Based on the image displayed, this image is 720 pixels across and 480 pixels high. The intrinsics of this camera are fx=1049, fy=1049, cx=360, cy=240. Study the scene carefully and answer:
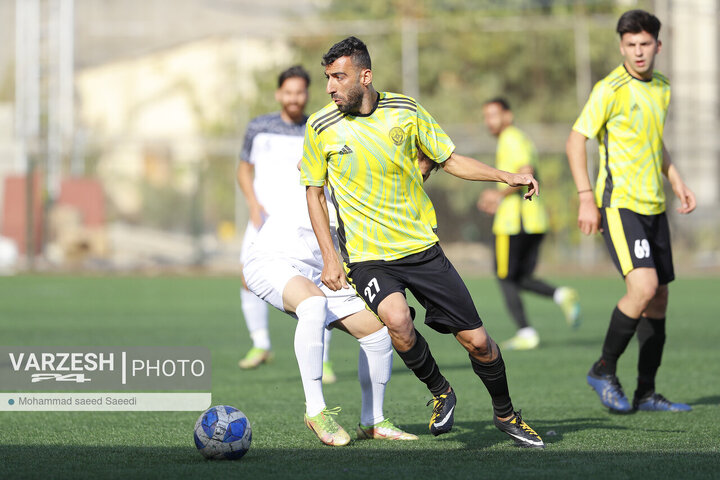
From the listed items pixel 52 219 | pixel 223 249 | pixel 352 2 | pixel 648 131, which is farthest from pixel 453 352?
pixel 352 2

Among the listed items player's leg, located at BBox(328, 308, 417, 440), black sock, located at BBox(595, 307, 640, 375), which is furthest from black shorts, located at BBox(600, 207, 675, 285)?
player's leg, located at BBox(328, 308, 417, 440)

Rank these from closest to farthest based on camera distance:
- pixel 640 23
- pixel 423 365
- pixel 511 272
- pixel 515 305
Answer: pixel 423 365
pixel 640 23
pixel 515 305
pixel 511 272

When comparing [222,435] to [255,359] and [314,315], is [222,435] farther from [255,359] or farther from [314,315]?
[255,359]

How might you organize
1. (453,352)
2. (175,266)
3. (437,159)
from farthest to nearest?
1. (175,266)
2. (453,352)
3. (437,159)

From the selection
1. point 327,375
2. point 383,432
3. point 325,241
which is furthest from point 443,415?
point 327,375

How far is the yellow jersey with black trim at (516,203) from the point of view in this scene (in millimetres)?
10861

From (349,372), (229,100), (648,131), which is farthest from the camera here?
(229,100)

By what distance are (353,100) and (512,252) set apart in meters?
6.05

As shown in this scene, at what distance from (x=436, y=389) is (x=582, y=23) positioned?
2501 cm

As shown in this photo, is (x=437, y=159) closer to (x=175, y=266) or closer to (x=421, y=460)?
(x=421, y=460)

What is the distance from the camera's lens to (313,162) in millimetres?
5484

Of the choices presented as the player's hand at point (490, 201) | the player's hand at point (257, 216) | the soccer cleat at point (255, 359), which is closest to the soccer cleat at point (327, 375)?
the soccer cleat at point (255, 359)

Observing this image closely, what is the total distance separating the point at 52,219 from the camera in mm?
28391

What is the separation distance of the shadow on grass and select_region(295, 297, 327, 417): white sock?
0.30m
